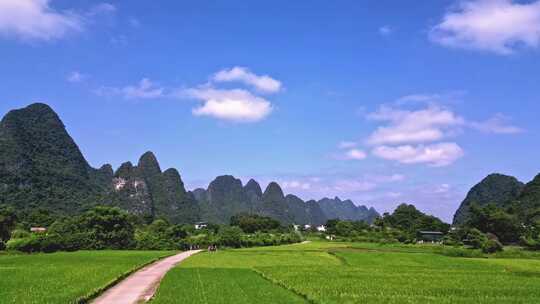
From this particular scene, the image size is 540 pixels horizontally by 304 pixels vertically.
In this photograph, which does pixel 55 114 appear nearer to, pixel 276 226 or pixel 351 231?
pixel 276 226

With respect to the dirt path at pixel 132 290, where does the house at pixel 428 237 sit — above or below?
above

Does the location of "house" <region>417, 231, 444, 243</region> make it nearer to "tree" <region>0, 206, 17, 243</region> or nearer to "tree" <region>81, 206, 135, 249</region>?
"tree" <region>81, 206, 135, 249</region>

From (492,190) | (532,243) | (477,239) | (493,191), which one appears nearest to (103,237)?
(477,239)

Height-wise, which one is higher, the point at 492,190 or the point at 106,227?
the point at 492,190

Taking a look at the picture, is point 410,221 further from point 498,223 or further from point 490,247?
point 490,247

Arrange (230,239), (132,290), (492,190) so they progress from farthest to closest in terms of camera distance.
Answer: (492,190), (230,239), (132,290)

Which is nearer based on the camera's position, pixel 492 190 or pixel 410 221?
pixel 410 221

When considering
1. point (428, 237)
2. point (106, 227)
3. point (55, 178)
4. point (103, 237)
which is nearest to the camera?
point (103, 237)

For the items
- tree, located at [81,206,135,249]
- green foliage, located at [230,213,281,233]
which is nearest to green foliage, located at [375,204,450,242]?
green foliage, located at [230,213,281,233]

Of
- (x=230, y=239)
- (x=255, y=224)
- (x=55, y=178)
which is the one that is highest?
(x=55, y=178)

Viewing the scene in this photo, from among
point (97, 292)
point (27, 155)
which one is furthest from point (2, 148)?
point (97, 292)

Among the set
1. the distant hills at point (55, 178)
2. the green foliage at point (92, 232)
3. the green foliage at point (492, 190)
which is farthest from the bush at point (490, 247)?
the green foliage at point (492, 190)

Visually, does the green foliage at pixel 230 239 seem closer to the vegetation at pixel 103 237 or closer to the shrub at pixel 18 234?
the vegetation at pixel 103 237

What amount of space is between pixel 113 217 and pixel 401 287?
52416mm
